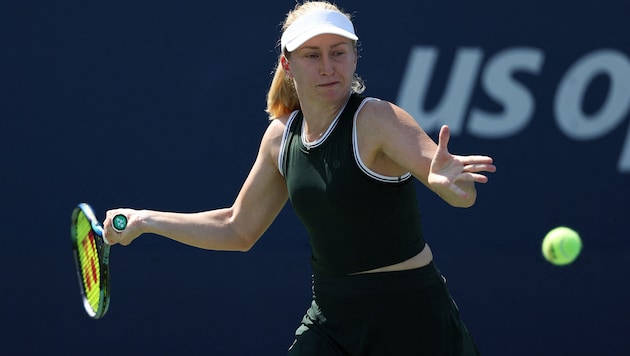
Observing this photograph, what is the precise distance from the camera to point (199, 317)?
5121mm

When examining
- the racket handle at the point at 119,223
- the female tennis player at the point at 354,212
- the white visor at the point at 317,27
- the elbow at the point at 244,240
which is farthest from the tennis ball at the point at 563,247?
the racket handle at the point at 119,223

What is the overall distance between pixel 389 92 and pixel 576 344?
1.54 metres

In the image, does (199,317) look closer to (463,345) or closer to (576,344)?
(576,344)

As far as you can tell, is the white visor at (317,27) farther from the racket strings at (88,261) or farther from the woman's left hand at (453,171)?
the racket strings at (88,261)

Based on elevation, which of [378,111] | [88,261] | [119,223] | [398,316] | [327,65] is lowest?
[398,316]

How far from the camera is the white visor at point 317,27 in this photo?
304cm

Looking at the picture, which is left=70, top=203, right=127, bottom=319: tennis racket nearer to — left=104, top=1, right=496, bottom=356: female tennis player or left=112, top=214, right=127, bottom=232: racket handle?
left=112, top=214, right=127, bottom=232: racket handle

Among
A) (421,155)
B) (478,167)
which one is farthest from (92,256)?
(478,167)

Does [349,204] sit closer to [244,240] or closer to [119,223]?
[244,240]

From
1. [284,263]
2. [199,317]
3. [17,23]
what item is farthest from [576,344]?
[17,23]

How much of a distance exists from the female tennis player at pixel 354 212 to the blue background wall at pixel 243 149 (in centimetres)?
179

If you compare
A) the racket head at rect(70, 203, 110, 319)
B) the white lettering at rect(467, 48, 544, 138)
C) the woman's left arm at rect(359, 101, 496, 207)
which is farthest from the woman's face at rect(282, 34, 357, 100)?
the white lettering at rect(467, 48, 544, 138)

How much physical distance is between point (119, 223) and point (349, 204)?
861 mm

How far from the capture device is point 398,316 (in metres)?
3.05
